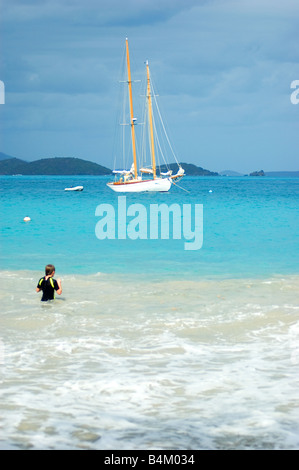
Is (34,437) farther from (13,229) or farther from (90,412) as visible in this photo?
(13,229)

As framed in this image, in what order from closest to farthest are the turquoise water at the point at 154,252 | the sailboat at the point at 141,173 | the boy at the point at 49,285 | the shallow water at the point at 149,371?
1. the shallow water at the point at 149,371
2. the boy at the point at 49,285
3. the turquoise water at the point at 154,252
4. the sailboat at the point at 141,173

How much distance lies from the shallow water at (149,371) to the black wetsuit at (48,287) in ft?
1.08

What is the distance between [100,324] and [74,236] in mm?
19973

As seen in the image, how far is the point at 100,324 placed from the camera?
11234 mm

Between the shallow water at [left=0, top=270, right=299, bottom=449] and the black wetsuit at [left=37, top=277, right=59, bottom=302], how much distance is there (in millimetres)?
330

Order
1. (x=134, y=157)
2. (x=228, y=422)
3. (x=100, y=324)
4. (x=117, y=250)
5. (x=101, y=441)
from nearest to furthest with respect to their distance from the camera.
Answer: (x=101, y=441) < (x=228, y=422) < (x=100, y=324) < (x=117, y=250) < (x=134, y=157)

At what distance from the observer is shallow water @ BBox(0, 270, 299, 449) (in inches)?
249

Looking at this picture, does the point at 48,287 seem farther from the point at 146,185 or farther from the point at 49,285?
the point at 146,185

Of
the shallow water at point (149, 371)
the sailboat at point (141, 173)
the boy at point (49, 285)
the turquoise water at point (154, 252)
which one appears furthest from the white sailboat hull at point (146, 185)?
the boy at point (49, 285)

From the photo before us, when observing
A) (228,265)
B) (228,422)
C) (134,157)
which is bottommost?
(228,422)

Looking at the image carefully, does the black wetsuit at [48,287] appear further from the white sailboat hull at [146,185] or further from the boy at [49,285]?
the white sailboat hull at [146,185]

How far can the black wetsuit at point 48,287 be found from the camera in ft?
42.9

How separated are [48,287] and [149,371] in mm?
5416
